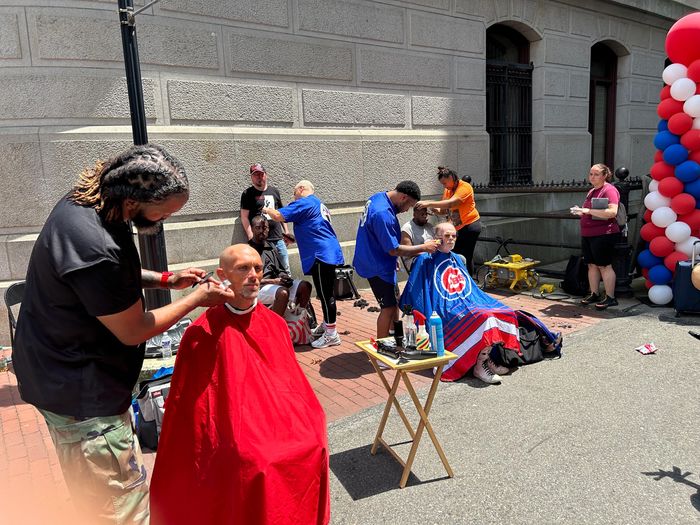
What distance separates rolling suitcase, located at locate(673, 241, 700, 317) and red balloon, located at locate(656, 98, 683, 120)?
1.69 meters

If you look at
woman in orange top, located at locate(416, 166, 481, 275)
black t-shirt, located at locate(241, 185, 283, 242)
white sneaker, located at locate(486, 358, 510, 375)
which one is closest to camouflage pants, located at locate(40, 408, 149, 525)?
white sneaker, located at locate(486, 358, 510, 375)

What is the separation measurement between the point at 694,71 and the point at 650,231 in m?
1.99

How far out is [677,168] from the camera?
6.83 meters

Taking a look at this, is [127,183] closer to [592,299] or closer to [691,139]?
[592,299]

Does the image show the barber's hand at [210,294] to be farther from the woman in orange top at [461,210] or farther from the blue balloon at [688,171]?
the blue balloon at [688,171]

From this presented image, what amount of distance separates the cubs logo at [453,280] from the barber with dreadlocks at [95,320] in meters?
3.25

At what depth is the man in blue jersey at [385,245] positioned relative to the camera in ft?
16.4

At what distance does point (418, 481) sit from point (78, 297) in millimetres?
2315

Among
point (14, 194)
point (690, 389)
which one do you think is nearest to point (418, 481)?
point (690, 389)

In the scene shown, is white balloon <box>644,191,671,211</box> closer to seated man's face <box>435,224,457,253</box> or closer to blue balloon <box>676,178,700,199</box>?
blue balloon <box>676,178,700,199</box>

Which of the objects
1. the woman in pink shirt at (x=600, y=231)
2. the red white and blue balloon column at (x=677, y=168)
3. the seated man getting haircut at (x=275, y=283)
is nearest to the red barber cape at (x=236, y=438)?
the seated man getting haircut at (x=275, y=283)

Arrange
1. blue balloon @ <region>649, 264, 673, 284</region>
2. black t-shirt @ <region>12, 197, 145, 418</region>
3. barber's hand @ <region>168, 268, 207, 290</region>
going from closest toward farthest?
black t-shirt @ <region>12, 197, 145, 418</region> → barber's hand @ <region>168, 268, 207, 290</region> → blue balloon @ <region>649, 264, 673, 284</region>

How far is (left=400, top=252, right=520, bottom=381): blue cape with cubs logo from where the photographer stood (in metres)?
4.84

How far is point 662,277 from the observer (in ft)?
23.4
